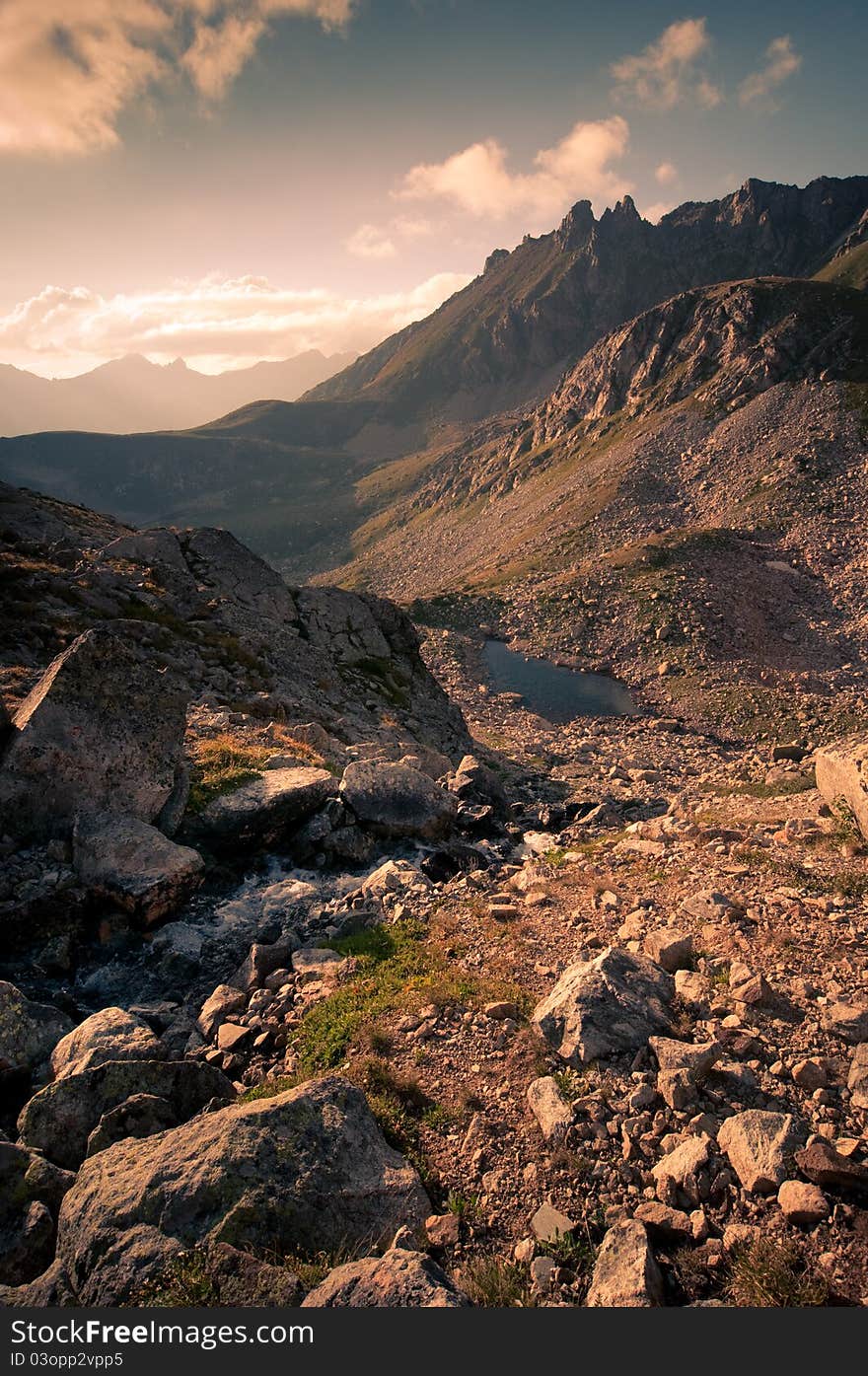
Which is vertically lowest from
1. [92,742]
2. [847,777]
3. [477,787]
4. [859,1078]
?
[477,787]

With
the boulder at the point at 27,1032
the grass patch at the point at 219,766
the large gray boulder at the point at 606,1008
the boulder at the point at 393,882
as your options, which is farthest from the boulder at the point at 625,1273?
the grass patch at the point at 219,766

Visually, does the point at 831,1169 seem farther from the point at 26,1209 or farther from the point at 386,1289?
the point at 26,1209

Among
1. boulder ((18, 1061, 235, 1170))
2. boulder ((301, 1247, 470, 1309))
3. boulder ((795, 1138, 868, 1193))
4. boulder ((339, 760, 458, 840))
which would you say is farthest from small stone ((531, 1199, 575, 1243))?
boulder ((339, 760, 458, 840))

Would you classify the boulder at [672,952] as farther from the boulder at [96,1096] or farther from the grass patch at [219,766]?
the grass patch at [219,766]

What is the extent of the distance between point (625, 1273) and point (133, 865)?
11.2 m

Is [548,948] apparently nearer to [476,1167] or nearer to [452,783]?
[476,1167]

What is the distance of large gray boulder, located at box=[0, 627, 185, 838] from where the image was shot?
1360cm

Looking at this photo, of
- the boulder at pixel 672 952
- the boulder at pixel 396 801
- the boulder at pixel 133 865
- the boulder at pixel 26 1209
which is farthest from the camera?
the boulder at pixel 396 801

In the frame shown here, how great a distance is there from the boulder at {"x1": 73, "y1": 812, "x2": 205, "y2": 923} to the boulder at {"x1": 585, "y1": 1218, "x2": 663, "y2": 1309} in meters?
10.4

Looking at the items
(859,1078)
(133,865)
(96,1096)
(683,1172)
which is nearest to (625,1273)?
(683,1172)

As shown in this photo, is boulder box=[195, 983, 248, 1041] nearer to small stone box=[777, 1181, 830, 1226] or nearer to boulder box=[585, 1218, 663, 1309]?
boulder box=[585, 1218, 663, 1309]

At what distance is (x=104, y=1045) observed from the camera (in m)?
9.22

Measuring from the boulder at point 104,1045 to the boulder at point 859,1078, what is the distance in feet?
30.0

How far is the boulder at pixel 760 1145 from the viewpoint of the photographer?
6598 mm
